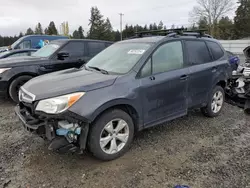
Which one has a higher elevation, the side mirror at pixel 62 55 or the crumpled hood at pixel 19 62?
the side mirror at pixel 62 55

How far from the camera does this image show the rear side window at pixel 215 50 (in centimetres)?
493

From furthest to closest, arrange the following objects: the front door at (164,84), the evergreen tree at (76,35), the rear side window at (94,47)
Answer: the evergreen tree at (76,35) < the rear side window at (94,47) < the front door at (164,84)

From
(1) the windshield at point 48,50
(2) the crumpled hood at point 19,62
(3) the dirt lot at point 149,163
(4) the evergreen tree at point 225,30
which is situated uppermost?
(4) the evergreen tree at point 225,30

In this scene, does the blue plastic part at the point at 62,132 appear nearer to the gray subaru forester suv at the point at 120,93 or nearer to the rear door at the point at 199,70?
the gray subaru forester suv at the point at 120,93

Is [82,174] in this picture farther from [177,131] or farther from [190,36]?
[190,36]

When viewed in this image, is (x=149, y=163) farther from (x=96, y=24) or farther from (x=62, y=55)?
(x=96, y=24)

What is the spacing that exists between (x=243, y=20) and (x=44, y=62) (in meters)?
51.9

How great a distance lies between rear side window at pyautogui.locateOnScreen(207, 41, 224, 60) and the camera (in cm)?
493

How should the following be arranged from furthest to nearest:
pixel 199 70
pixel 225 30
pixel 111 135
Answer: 1. pixel 225 30
2. pixel 199 70
3. pixel 111 135

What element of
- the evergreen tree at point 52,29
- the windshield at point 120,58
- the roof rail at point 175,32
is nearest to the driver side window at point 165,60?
the windshield at point 120,58

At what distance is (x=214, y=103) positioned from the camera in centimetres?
508

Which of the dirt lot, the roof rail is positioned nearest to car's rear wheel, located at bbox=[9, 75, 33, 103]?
the dirt lot

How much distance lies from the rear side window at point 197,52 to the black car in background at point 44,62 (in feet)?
11.1

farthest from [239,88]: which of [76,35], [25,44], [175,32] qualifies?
[76,35]
